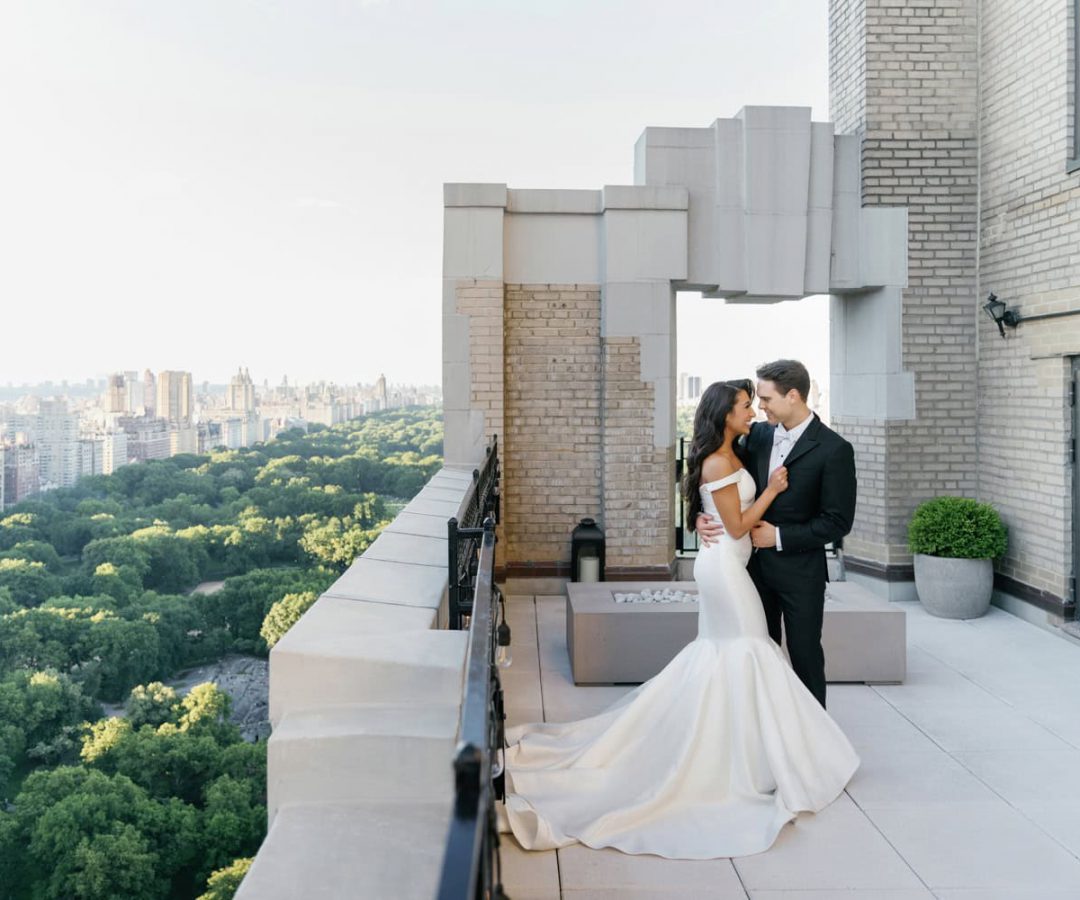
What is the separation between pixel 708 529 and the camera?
12.9 feet

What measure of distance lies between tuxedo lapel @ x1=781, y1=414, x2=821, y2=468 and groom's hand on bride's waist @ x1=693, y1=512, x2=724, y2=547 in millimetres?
397

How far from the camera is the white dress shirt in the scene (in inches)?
155

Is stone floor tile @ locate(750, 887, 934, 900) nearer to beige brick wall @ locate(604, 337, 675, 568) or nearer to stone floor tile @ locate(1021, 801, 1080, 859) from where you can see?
stone floor tile @ locate(1021, 801, 1080, 859)

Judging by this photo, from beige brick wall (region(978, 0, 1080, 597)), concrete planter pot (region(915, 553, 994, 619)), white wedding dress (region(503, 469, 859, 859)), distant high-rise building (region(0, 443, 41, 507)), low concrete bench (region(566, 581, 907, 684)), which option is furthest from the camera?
distant high-rise building (region(0, 443, 41, 507))

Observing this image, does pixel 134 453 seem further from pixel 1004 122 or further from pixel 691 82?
pixel 1004 122

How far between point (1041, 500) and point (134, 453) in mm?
76556

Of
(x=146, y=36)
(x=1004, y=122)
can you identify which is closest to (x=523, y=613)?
(x=1004, y=122)

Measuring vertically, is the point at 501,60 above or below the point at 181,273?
above

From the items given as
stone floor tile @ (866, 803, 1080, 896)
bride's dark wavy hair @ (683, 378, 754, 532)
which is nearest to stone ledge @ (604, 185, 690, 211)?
bride's dark wavy hair @ (683, 378, 754, 532)

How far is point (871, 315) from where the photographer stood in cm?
863

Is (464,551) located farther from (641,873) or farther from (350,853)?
(350,853)

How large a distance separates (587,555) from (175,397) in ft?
302

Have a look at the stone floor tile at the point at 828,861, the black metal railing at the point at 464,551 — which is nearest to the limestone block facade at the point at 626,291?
the black metal railing at the point at 464,551

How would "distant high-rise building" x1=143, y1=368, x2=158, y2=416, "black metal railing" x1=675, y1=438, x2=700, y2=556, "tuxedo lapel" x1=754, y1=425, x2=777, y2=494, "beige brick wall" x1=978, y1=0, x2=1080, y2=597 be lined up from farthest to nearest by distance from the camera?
"distant high-rise building" x1=143, y1=368, x2=158, y2=416 → "black metal railing" x1=675, y1=438, x2=700, y2=556 → "beige brick wall" x1=978, y1=0, x2=1080, y2=597 → "tuxedo lapel" x1=754, y1=425, x2=777, y2=494
